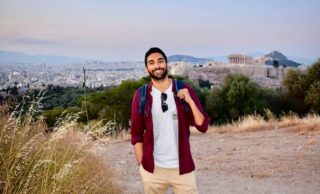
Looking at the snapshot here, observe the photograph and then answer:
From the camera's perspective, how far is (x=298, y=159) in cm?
788

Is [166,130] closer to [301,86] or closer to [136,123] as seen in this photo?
[136,123]

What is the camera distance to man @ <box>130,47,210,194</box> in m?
3.30

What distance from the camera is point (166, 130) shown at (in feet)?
10.9

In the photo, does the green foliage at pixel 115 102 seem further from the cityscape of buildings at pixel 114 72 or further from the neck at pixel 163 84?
the neck at pixel 163 84

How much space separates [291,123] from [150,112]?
9479mm

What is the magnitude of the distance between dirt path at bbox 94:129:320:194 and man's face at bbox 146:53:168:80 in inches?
72.9

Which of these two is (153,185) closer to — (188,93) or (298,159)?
(188,93)

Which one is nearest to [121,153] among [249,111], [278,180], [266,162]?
[266,162]

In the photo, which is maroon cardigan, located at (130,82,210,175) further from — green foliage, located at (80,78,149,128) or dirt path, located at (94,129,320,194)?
green foliage, located at (80,78,149,128)

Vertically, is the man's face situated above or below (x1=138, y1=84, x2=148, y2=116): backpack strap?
above

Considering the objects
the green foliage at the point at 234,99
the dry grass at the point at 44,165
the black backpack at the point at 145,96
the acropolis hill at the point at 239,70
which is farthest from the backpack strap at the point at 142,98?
the acropolis hill at the point at 239,70

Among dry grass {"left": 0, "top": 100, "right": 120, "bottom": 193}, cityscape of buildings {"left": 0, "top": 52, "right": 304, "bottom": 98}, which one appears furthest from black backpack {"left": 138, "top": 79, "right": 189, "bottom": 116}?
dry grass {"left": 0, "top": 100, "right": 120, "bottom": 193}

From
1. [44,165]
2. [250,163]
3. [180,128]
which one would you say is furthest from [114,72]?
[180,128]

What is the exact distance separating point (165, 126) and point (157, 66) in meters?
0.49
